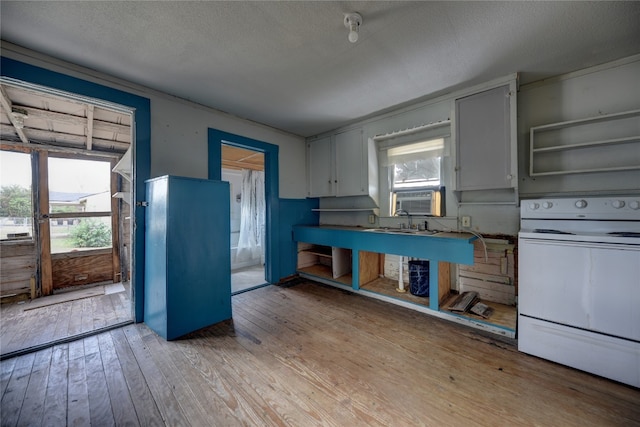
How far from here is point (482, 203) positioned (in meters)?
2.46

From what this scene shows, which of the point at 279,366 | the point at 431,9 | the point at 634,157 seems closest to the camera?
the point at 431,9

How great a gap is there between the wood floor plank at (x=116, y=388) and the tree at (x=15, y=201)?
2407 millimetres

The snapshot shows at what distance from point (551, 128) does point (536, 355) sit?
193cm

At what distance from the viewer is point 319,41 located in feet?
5.51

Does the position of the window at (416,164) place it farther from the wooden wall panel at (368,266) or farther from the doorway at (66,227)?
the doorway at (66,227)

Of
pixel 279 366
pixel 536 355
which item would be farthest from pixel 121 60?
pixel 536 355

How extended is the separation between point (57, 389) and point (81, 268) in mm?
2693

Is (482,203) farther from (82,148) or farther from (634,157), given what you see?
(82,148)

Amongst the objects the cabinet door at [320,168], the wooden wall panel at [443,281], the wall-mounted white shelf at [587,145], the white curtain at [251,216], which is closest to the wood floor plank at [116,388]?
the wooden wall panel at [443,281]

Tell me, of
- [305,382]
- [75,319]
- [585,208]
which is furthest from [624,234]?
[75,319]

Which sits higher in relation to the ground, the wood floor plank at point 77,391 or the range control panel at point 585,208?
the range control panel at point 585,208

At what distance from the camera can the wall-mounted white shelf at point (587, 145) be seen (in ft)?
6.03

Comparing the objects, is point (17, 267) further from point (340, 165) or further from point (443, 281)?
point (443, 281)

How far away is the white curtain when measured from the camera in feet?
15.5
